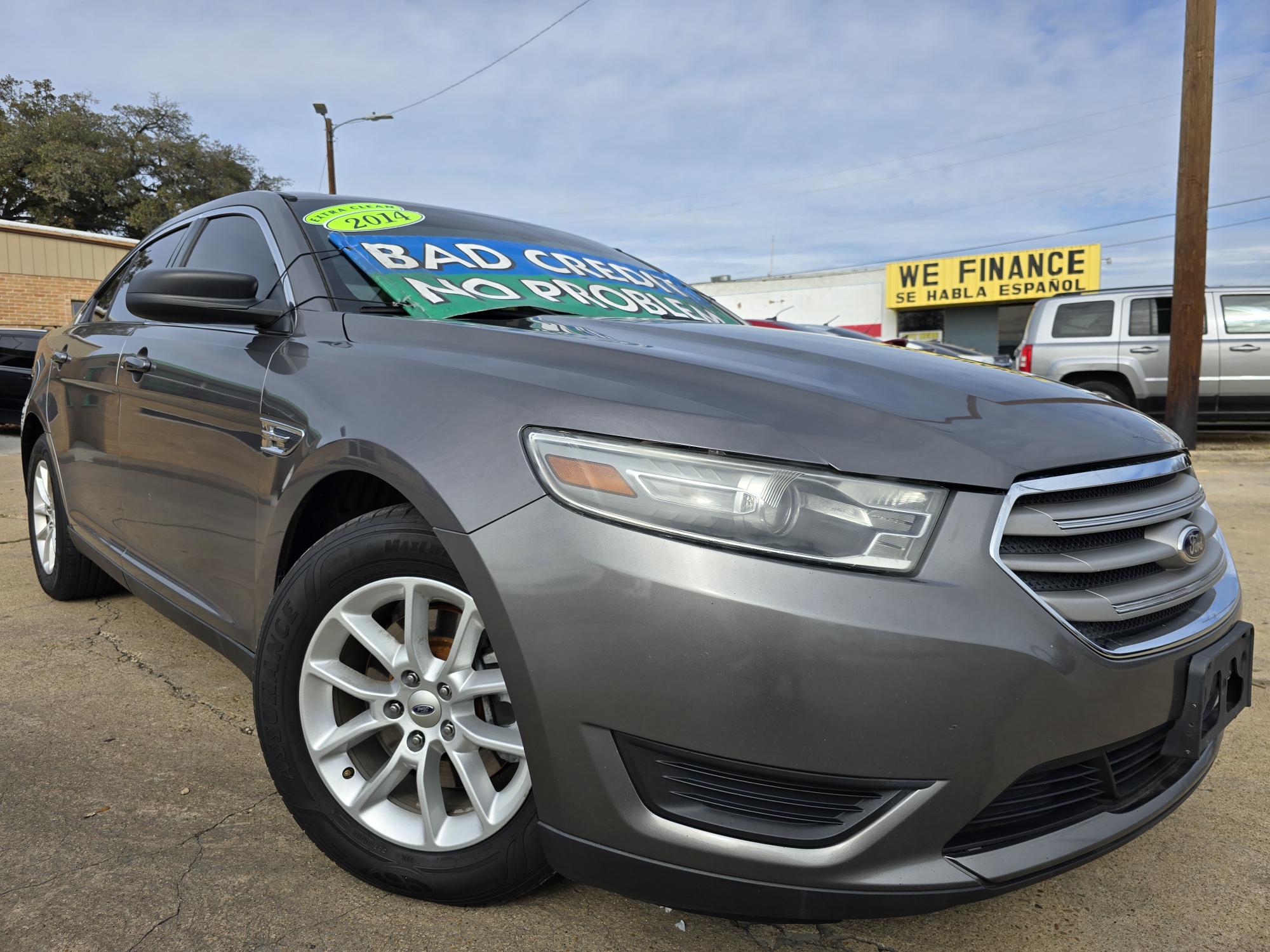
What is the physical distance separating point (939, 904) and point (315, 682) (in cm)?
116

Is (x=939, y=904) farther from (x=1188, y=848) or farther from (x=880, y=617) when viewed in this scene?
(x=1188, y=848)

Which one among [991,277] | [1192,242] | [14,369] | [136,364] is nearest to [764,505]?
[136,364]

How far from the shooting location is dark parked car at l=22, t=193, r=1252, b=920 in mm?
1324

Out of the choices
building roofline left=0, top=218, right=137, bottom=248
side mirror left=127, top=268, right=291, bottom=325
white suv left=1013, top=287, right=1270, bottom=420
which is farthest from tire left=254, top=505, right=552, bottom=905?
building roofline left=0, top=218, right=137, bottom=248

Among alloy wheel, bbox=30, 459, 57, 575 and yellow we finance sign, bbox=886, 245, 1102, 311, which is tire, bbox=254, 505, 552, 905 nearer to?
alloy wheel, bbox=30, 459, 57, 575

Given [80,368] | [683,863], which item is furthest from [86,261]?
[683,863]

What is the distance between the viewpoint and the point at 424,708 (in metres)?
1.68

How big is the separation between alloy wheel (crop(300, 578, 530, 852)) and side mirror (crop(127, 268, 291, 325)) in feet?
2.69

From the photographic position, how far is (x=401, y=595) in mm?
1707

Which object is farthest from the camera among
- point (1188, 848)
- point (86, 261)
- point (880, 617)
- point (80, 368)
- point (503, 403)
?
point (86, 261)

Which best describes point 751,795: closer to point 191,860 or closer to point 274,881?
point 274,881

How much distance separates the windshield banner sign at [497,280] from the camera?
2260mm

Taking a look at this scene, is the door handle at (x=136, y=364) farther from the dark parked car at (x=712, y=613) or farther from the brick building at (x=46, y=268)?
the brick building at (x=46, y=268)

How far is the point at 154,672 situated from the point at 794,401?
241cm
